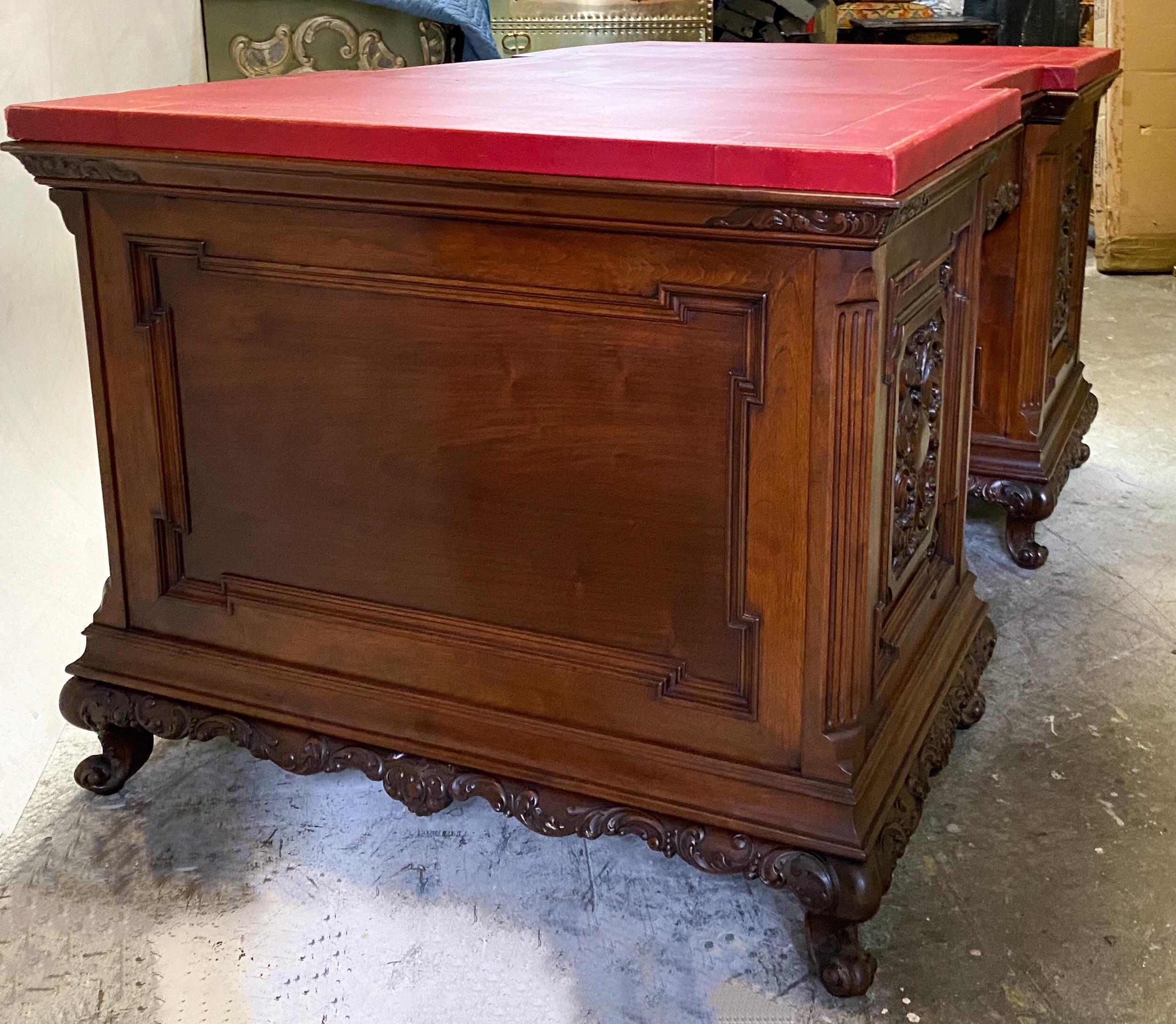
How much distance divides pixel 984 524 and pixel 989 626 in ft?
2.71

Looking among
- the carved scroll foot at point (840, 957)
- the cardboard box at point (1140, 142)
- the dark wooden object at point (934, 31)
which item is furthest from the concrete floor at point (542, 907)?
the dark wooden object at point (934, 31)

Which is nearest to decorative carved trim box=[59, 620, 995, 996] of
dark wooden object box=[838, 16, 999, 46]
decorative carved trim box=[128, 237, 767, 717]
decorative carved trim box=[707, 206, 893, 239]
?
decorative carved trim box=[128, 237, 767, 717]

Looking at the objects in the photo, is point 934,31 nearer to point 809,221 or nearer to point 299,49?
point 299,49

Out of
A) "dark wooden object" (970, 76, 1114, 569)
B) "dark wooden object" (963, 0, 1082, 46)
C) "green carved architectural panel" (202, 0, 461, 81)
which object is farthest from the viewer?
"dark wooden object" (963, 0, 1082, 46)

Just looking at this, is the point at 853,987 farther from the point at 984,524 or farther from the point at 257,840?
the point at 984,524

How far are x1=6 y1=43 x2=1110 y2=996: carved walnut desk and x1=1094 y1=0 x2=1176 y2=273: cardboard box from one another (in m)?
3.42

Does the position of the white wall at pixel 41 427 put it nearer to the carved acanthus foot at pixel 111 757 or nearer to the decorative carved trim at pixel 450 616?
the carved acanthus foot at pixel 111 757

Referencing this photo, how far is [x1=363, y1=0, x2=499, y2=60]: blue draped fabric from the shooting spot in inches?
107

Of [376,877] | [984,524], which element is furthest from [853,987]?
[984,524]

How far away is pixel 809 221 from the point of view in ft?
3.76

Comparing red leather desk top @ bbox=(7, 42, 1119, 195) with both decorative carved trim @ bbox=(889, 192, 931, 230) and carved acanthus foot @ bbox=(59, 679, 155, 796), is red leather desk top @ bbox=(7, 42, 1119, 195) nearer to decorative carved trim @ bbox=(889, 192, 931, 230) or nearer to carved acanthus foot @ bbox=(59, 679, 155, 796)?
decorative carved trim @ bbox=(889, 192, 931, 230)

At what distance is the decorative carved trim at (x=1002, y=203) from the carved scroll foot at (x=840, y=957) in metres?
1.04

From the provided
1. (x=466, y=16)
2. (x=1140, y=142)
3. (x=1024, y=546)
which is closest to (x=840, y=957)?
(x=1024, y=546)

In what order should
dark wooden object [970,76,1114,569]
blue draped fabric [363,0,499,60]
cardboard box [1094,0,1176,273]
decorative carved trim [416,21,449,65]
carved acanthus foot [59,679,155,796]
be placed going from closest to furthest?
carved acanthus foot [59,679,155,796] → dark wooden object [970,76,1114,569] → blue draped fabric [363,0,499,60] → decorative carved trim [416,21,449,65] → cardboard box [1094,0,1176,273]
